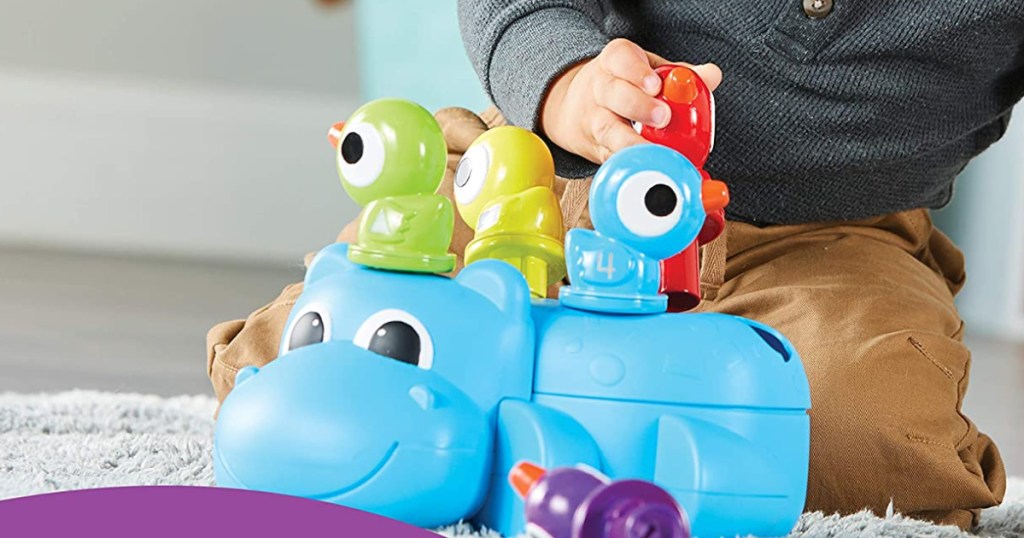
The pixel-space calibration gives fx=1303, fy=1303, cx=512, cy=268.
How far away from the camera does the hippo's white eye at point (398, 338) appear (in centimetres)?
50

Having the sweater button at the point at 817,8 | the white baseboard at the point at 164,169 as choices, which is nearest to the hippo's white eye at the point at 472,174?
the sweater button at the point at 817,8

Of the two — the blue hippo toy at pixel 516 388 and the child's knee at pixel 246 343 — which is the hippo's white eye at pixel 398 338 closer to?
the blue hippo toy at pixel 516 388

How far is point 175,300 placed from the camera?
1.72 metres

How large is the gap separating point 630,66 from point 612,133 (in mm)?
35

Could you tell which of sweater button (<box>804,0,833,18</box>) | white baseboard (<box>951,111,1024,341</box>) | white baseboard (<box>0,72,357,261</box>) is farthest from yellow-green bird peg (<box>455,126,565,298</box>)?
white baseboard (<box>0,72,357,261</box>)

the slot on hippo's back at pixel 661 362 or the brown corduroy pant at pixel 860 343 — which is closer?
the slot on hippo's back at pixel 661 362

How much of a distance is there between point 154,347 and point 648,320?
3.34ft

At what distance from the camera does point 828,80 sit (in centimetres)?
88

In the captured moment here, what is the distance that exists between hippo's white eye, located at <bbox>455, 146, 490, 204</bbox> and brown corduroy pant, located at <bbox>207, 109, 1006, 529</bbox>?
26cm

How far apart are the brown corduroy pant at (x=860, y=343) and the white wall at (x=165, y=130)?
115cm

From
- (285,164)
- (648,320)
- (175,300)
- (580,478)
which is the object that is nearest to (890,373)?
(648,320)

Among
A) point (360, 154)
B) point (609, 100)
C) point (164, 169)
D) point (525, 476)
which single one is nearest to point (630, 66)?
point (609, 100)

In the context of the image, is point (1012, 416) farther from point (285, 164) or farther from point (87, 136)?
point (87, 136)

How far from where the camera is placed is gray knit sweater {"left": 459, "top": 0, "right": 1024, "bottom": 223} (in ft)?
2.84
